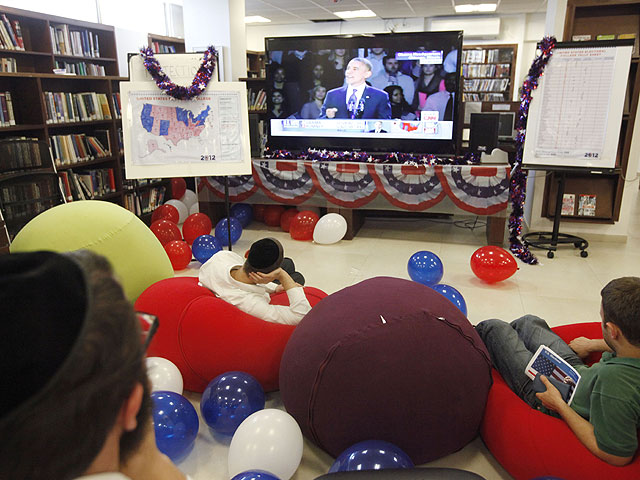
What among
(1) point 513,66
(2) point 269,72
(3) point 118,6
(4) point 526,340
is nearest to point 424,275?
(4) point 526,340

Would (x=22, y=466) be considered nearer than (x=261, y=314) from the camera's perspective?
Yes

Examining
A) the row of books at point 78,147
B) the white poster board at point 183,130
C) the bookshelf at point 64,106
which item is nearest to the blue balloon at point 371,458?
the white poster board at point 183,130

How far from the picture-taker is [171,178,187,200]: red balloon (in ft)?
20.5

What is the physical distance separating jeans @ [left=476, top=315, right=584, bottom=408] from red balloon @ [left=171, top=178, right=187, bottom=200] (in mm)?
4692

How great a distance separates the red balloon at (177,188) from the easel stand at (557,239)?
13.0 ft

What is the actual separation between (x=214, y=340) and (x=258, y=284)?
1.10 ft

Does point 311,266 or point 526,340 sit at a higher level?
point 526,340

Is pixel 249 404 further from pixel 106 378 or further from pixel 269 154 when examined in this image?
pixel 269 154

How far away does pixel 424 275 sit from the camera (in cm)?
363

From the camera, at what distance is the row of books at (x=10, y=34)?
492 cm

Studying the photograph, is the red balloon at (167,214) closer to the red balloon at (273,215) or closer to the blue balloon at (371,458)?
the red balloon at (273,215)

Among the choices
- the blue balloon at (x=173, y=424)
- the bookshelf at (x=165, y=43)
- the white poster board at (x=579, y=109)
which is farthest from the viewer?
the bookshelf at (x=165, y=43)

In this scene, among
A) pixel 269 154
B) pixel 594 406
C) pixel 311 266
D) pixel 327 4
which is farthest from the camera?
pixel 327 4

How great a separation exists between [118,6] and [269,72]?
130 inches
